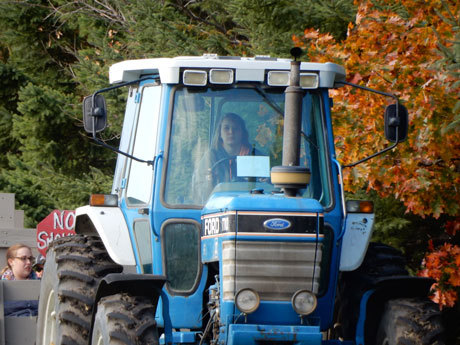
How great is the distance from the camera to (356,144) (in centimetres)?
1115

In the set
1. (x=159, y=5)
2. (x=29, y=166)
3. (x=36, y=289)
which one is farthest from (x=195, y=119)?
(x=29, y=166)

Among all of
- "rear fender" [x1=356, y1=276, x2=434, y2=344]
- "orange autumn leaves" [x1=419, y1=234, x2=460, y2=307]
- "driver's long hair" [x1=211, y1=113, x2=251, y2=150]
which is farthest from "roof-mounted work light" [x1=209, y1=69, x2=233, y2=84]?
"orange autumn leaves" [x1=419, y1=234, x2=460, y2=307]

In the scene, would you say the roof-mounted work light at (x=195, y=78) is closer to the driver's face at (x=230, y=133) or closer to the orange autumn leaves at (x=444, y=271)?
the driver's face at (x=230, y=133)

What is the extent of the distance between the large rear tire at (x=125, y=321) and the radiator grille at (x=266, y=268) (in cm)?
50

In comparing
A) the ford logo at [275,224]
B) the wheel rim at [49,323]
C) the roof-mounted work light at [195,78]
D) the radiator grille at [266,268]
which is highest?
the roof-mounted work light at [195,78]

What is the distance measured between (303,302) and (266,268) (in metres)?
0.30

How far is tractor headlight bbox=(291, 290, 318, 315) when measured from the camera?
6215 mm

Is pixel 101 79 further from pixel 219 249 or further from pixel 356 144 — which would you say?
pixel 219 249

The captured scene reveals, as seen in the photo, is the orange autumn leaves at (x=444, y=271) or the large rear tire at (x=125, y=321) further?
the orange autumn leaves at (x=444, y=271)

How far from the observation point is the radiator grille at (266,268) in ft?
20.4

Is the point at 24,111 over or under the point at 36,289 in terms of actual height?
over

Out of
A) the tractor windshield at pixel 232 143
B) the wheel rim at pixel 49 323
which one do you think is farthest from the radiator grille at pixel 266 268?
the wheel rim at pixel 49 323

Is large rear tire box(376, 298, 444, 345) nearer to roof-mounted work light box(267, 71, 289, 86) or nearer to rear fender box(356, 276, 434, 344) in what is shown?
rear fender box(356, 276, 434, 344)

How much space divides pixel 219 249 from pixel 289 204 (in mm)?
506
